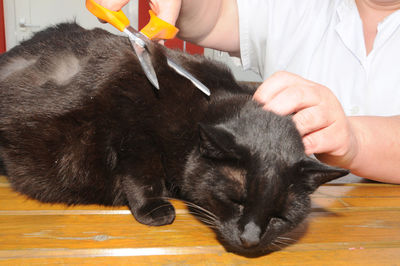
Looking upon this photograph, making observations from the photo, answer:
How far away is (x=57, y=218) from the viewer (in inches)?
28.1

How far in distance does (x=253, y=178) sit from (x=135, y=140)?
1.00ft

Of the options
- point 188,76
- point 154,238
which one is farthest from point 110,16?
point 154,238

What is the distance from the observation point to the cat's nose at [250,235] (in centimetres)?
64

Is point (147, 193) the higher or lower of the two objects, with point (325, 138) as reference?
lower

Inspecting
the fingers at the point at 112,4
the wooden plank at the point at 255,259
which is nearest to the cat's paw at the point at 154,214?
the wooden plank at the point at 255,259

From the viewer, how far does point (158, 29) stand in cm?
92

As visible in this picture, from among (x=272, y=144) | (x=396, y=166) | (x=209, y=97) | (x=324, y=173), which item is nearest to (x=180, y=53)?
(x=209, y=97)

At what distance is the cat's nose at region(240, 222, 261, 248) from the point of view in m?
0.64

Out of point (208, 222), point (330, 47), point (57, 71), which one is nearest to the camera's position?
point (208, 222)

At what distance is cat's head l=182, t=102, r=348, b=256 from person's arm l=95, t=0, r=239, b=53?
692mm

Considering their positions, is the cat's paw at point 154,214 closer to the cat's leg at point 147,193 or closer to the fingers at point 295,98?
the cat's leg at point 147,193

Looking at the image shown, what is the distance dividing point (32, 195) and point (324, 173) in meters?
0.68

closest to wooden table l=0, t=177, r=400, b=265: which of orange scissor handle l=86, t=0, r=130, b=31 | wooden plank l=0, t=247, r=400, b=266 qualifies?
wooden plank l=0, t=247, r=400, b=266

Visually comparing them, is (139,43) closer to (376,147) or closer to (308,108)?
(308,108)
